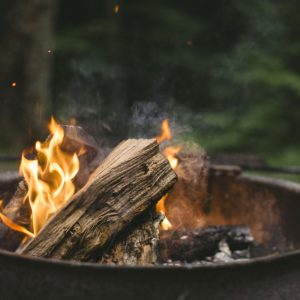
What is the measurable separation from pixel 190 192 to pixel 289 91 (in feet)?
13.4

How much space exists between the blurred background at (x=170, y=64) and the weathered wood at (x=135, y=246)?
125 inches

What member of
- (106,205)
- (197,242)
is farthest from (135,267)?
(197,242)

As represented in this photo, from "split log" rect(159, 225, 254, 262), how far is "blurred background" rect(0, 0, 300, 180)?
244cm

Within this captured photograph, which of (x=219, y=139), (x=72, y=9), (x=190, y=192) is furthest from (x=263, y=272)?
(x=72, y=9)

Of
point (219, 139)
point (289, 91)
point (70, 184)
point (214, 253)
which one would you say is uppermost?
point (70, 184)

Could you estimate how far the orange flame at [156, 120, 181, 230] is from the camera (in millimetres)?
2236

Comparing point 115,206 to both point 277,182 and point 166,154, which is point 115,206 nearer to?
point 166,154

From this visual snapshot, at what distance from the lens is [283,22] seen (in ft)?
22.4

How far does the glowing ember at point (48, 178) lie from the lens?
194 centimetres

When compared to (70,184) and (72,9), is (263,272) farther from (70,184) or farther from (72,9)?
(72,9)

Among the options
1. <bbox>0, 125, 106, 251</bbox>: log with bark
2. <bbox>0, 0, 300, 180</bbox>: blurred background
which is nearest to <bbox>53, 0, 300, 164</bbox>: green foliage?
<bbox>0, 0, 300, 180</bbox>: blurred background

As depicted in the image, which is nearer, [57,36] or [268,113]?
[268,113]

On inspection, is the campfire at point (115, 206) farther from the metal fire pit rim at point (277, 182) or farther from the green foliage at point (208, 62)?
the green foliage at point (208, 62)

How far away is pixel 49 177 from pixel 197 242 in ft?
2.38
